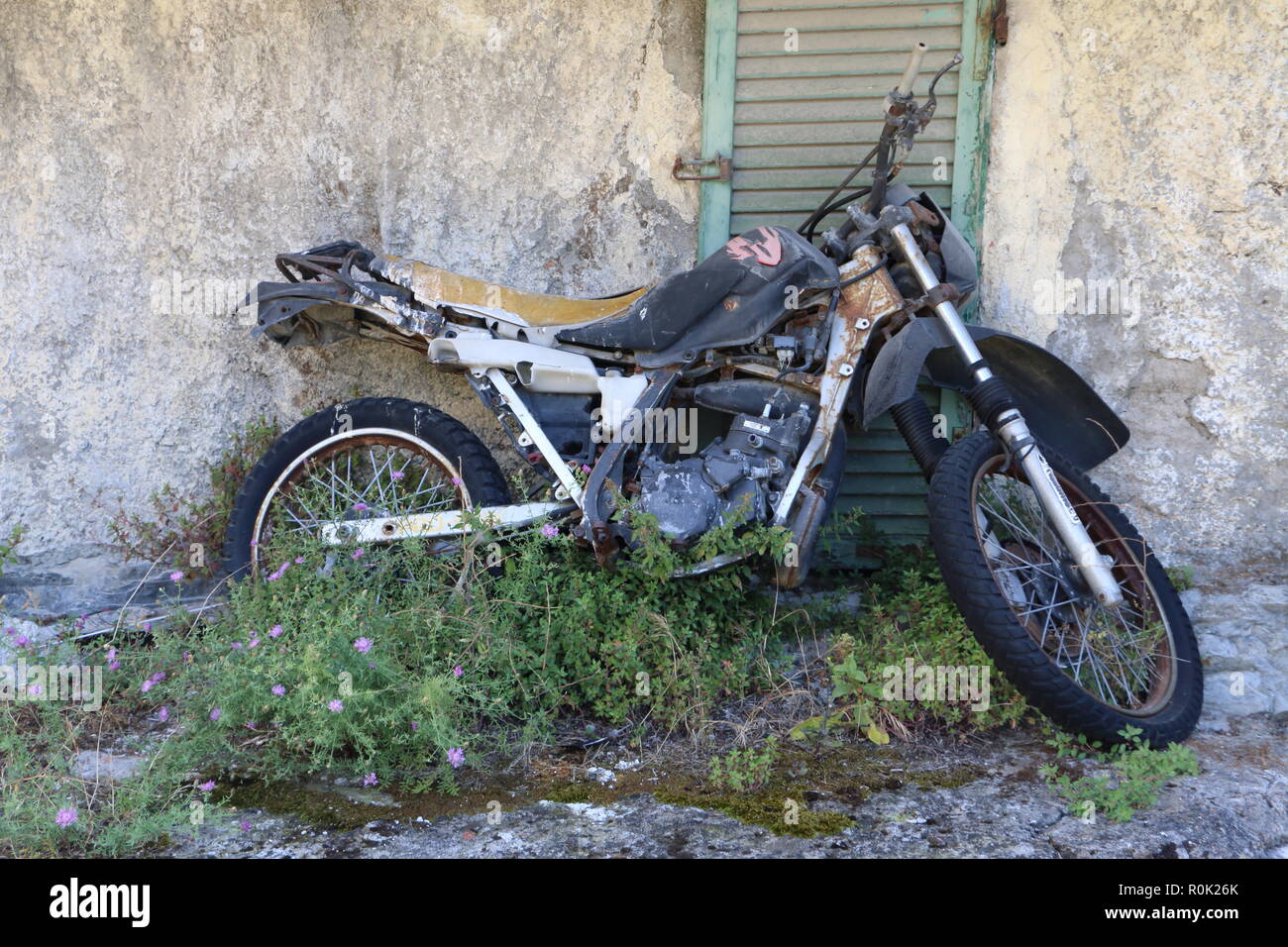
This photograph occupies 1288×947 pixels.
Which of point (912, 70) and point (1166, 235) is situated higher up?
point (912, 70)

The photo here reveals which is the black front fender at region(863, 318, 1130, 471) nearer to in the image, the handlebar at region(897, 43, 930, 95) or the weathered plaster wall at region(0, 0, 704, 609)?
the handlebar at region(897, 43, 930, 95)

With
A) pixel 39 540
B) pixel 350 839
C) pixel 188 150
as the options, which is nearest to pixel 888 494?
pixel 350 839

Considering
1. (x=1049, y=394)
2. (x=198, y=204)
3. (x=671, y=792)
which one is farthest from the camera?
(x=198, y=204)

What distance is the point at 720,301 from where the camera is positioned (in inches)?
132

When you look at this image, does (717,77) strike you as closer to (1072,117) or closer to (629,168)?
(629,168)

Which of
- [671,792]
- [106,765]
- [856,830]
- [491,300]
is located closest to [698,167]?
[491,300]

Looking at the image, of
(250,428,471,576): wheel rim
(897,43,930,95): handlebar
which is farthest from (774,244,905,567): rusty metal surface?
(250,428,471,576): wheel rim

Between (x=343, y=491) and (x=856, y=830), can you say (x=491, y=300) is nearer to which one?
(x=343, y=491)

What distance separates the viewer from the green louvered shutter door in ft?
12.9

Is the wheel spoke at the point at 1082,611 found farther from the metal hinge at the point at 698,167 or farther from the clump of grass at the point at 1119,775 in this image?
the metal hinge at the point at 698,167

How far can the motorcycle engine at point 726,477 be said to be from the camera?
321cm

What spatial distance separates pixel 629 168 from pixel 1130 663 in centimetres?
266

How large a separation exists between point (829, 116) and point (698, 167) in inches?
21.7

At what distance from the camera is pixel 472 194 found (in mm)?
4230
